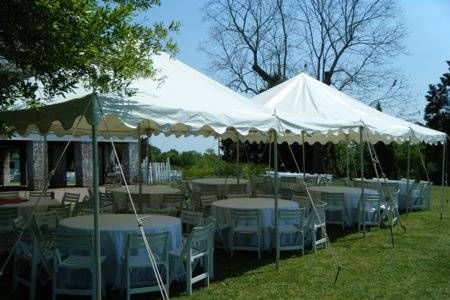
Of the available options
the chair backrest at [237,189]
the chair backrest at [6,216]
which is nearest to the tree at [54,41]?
the chair backrest at [6,216]

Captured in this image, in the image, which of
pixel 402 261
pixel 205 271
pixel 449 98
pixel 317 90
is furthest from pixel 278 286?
pixel 449 98

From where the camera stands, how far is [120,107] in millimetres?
6324

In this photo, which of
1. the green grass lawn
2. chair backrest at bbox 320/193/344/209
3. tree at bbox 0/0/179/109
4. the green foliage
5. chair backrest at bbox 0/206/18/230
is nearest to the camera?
tree at bbox 0/0/179/109

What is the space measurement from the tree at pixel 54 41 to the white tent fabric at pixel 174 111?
5.93ft

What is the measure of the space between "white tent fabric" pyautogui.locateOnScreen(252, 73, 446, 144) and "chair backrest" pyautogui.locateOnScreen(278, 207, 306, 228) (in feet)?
6.78

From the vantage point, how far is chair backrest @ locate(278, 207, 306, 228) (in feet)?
29.6

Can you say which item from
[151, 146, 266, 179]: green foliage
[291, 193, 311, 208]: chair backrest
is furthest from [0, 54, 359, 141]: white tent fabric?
[151, 146, 266, 179]: green foliage

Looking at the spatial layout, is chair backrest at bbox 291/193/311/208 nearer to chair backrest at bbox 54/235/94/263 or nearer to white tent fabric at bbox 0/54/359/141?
white tent fabric at bbox 0/54/359/141

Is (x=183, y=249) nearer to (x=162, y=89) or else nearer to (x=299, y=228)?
(x=162, y=89)

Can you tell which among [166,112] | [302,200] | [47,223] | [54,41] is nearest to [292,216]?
[302,200]

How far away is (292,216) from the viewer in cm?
912

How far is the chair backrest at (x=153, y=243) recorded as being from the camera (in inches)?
253

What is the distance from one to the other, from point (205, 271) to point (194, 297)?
0.75m

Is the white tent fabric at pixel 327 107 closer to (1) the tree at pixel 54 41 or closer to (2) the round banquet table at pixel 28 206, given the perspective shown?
(2) the round banquet table at pixel 28 206
